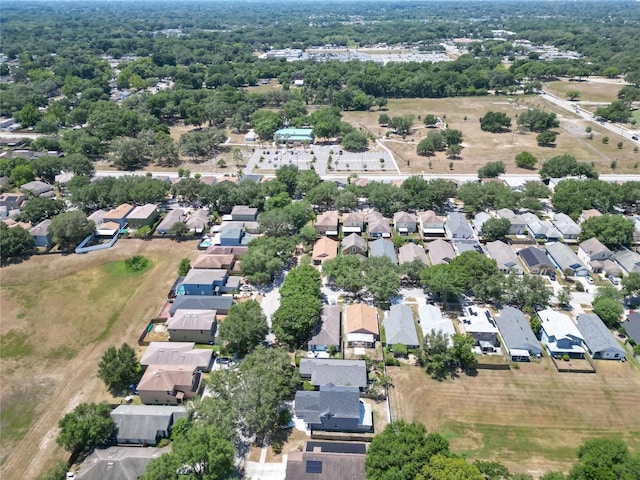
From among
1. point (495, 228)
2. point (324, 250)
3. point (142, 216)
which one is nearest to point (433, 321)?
point (324, 250)

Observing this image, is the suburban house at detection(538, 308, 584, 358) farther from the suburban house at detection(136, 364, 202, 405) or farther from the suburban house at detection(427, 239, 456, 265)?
the suburban house at detection(136, 364, 202, 405)

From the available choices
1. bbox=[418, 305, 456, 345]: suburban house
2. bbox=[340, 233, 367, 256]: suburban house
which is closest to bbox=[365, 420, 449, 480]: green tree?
bbox=[418, 305, 456, 345]: suburban house

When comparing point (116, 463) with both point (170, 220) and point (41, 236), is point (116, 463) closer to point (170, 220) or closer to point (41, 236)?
point (170, 220)

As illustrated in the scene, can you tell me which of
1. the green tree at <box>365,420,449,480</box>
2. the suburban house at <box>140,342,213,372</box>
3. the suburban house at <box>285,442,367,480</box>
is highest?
the green tree at <box>365,420,449,480</box>

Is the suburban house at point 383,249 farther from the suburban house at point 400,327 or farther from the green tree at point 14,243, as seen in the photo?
the green tree at point 14,243

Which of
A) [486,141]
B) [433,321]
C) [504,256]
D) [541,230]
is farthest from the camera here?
[486,141]

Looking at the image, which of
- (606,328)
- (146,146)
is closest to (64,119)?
(146,146)

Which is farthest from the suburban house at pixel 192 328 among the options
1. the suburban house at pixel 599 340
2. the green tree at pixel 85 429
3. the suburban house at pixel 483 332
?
the suburban house at pixel 599 340
